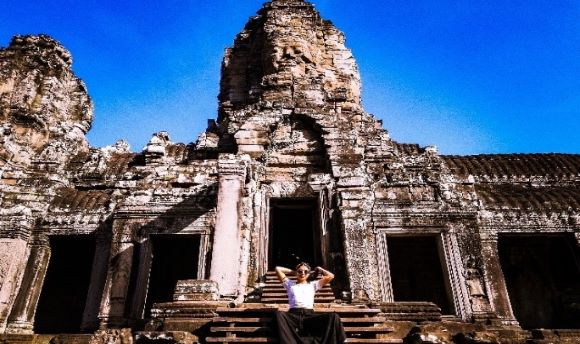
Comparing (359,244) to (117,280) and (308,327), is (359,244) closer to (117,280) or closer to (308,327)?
(308,327)

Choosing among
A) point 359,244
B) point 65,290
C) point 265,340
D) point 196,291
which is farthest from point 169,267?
point 265,340

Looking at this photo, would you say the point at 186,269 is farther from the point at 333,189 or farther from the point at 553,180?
the point at 553,180

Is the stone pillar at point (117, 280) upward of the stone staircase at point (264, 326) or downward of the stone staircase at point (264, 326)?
upward

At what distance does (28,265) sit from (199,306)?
7.08 m

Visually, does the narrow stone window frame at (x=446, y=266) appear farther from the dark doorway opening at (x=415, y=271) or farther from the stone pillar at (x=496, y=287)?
the dark doorway opening at (x=415, y=271)

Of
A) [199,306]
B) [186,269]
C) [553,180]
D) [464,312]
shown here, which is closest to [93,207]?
[186,269]

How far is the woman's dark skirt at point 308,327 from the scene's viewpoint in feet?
18.5

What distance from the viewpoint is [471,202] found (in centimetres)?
1088

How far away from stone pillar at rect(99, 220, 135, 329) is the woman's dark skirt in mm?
5866

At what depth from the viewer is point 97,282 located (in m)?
11.3

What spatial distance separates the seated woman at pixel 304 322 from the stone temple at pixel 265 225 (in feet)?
1.22

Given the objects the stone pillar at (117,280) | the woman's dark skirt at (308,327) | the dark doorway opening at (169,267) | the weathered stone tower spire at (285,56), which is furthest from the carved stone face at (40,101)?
the woman's dark skirt at (308,327)

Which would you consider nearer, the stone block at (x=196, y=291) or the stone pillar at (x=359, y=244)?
the stone block at (x=196, y=291)

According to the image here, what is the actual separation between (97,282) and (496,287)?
10.3 m
